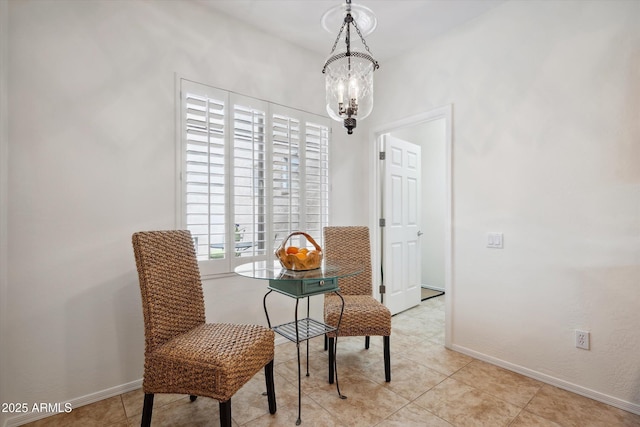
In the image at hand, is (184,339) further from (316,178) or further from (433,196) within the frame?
(433,196)

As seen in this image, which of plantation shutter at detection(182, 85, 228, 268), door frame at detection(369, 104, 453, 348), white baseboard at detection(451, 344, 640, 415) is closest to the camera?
white baseboard at detection(451, 344, 640, 415)

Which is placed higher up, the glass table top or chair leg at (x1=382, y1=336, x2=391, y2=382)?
the glass table top

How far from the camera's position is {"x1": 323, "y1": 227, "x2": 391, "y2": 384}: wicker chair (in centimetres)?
212

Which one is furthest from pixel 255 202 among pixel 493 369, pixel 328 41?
pixel 493 369

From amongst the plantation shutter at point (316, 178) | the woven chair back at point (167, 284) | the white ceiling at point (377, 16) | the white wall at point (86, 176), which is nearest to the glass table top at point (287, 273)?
the woven chair back at point (167, 284)

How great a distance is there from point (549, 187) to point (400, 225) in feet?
5.48

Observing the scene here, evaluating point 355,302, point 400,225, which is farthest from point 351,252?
point 400,225

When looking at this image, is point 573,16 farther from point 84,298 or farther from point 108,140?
point 84,298

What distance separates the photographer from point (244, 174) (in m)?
2.56

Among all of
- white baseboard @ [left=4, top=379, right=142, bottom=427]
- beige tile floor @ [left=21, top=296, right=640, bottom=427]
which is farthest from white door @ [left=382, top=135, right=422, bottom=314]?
white baseboard @ [left=4, top=379, right=142, bottom=427]

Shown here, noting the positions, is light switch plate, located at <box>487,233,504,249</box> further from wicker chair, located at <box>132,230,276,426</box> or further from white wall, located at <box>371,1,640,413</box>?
wicker chair, located at <box>132,230,276,426</box>

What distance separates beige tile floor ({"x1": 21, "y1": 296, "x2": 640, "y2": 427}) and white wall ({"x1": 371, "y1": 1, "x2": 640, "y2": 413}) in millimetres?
206


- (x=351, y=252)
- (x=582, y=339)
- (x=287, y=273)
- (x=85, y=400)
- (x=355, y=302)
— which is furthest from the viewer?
(x=351, y=252)

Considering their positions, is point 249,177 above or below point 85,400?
above
